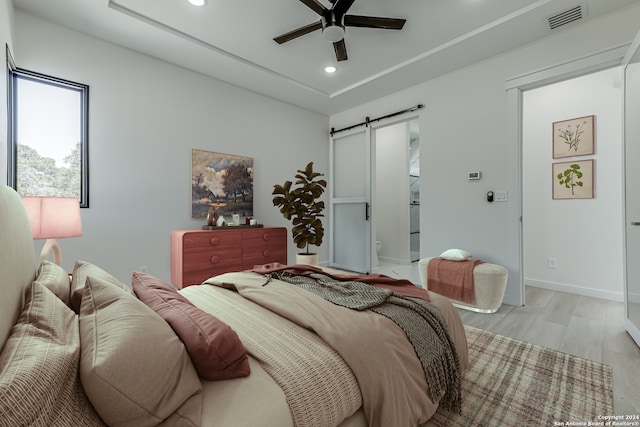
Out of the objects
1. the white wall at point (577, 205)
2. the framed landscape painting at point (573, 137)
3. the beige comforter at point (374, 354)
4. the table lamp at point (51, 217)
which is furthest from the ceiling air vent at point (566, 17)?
the table lamp at point (51, 217)

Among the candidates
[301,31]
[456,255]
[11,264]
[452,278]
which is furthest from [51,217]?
[456,255]

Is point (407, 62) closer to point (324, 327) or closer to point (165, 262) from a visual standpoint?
point (324, 327)

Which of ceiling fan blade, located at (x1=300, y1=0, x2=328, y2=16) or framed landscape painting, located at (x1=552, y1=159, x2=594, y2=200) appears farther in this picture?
framed landscape painting, located at (x1=552, y1=159, x2=594, y2=200)

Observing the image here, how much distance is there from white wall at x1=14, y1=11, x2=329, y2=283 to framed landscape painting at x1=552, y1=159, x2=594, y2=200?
13.9 ft

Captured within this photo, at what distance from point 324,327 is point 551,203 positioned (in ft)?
13.5

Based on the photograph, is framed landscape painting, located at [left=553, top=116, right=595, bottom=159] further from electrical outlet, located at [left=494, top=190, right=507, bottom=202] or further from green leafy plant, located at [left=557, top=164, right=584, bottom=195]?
electrical outlet, located at [left=494, top=190, right=507, bottom=202]

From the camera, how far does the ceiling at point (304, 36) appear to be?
250 cm

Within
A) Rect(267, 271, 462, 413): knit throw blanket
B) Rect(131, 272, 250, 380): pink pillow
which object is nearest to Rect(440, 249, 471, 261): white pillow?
Rect(267, 271, 462, 413): knit throw blanket

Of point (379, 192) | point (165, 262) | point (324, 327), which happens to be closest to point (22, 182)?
point (165, 262)

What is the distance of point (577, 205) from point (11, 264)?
16.7ft

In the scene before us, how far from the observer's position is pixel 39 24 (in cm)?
263

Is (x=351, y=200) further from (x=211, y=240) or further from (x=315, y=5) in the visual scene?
(x=315, y=5)

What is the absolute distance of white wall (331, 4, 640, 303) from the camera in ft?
9.36

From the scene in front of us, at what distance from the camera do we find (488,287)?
2.87 m
